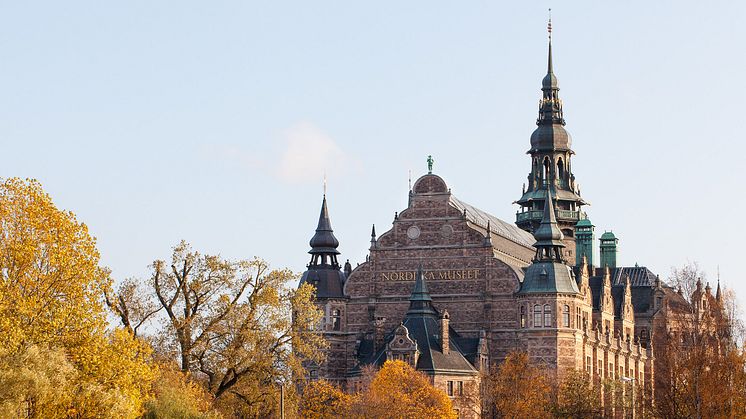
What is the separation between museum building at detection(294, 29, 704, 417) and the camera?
388 feet

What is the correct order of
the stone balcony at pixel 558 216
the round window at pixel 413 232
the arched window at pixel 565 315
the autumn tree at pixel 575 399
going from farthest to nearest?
the stone balcony at pixel 558 216, the round window at pixel 413 232, the arched window at pixel 565 315, the autumn tree at pixel 575 399

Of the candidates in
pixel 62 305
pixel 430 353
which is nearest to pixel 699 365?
pixel 430 353

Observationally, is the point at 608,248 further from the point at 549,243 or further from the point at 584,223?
the point at 549,243

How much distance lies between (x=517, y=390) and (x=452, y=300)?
14286 mm

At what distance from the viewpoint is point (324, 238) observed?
128 metres

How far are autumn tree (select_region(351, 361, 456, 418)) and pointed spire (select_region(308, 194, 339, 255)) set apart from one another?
21.6 m

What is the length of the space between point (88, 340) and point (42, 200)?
19.6 ft

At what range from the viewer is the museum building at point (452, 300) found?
118 metres

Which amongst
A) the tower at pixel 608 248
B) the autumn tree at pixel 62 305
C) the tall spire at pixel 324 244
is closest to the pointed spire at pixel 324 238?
the tall spire at pixel 324 244

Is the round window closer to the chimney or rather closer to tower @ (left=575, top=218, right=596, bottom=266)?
the chimney

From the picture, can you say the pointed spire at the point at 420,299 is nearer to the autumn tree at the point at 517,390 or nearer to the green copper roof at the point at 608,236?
the autumn tree at the point at 517,390

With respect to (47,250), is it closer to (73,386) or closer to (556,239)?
(73,386)

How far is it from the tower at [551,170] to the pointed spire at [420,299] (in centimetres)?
3821

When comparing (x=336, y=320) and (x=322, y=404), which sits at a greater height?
(x=336, y=320)
